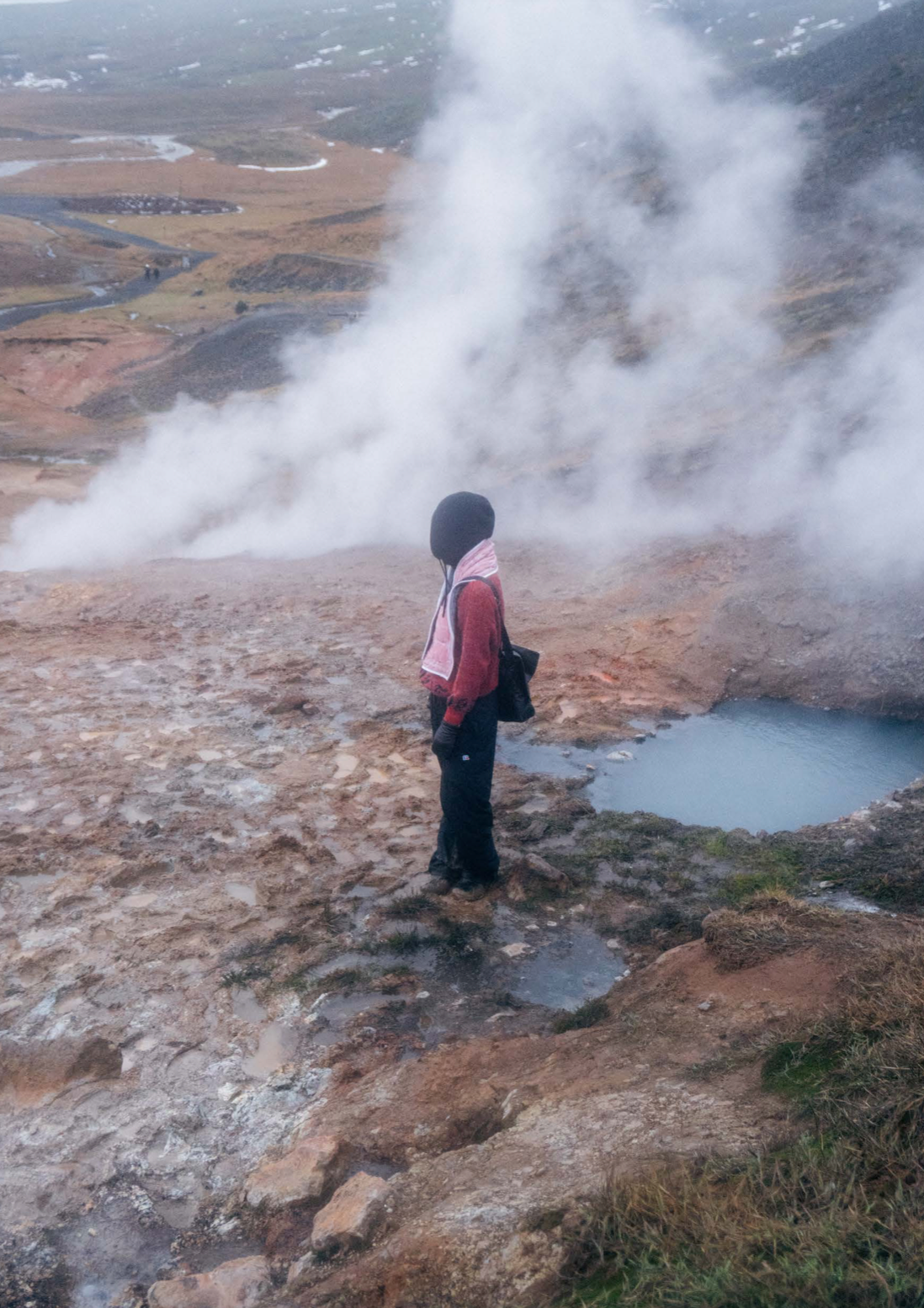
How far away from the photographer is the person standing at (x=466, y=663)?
12.0 feet

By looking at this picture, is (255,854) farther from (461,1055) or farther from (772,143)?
(772,143)

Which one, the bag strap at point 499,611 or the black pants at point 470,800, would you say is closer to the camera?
the bag strap at point 499,611

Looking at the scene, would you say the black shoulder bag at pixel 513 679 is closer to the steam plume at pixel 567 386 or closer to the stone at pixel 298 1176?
the stone at pixel 298 1176

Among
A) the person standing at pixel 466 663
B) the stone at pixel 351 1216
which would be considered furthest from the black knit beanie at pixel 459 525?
the stone at pixel 351 1216

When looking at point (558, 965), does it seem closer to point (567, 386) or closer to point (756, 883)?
point (756, 883)

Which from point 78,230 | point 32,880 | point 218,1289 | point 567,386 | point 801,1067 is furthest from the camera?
point 78,230

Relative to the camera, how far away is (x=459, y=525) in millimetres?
3643

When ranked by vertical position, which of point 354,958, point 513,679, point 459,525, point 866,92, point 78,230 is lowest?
point 354,958

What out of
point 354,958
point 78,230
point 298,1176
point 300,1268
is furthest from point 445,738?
point 78,230

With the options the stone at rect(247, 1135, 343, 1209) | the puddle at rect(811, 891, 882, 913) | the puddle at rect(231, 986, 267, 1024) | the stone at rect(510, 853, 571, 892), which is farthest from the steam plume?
the stone at rect(247, 1135, 343, 1209)

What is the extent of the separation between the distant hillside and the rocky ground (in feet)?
34.9

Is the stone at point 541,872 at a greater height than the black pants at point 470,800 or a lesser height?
lesser

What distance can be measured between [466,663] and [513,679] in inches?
11.2

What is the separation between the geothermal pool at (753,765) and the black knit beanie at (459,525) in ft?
6.38
